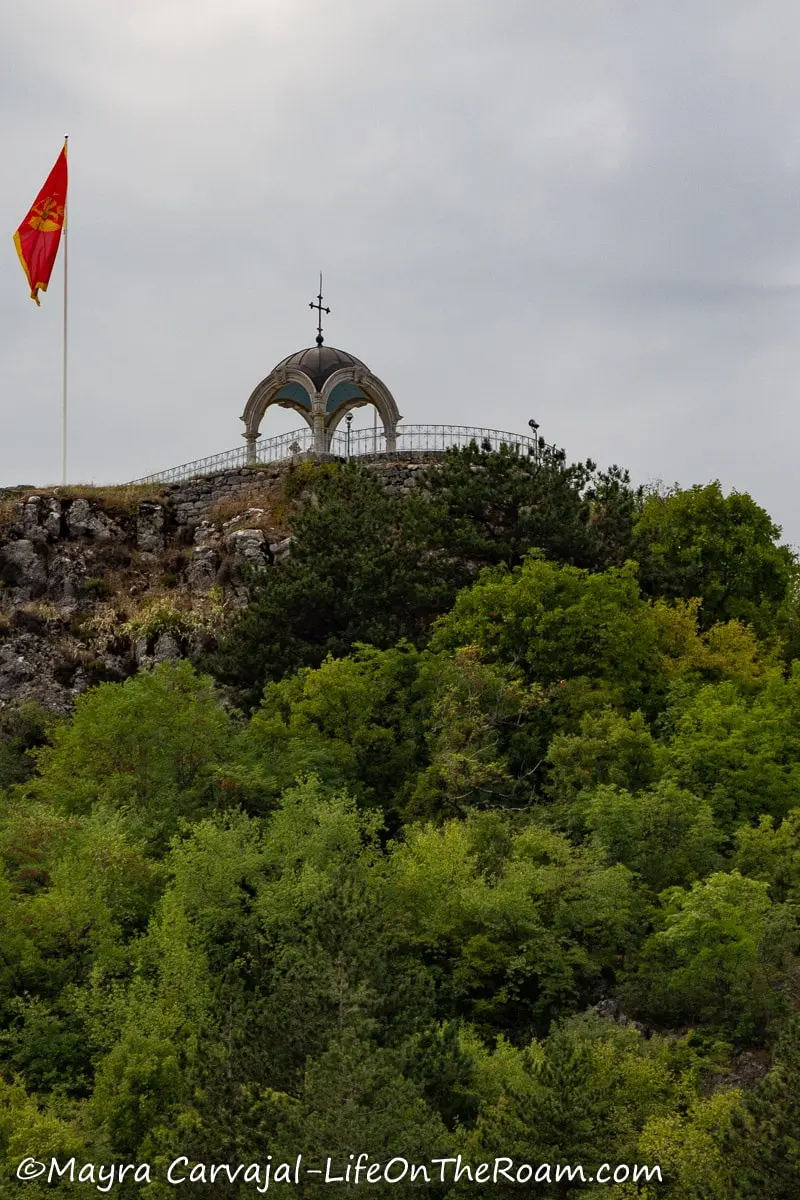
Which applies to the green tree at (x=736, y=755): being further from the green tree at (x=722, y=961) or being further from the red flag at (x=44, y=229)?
the red flag at (x=44, y=229)

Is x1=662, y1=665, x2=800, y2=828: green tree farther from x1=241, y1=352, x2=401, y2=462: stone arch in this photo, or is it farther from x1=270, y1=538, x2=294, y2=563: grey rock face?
x1=241, y1=352, x2=401, y2=462: stone arch

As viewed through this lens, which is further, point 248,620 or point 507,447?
point 507,447

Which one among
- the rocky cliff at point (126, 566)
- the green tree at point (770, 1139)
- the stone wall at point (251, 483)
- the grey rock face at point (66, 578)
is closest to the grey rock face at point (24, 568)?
the rocky cliff at point (126, 566)

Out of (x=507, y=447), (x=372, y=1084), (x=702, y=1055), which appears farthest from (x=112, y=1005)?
(x=507, y=447)

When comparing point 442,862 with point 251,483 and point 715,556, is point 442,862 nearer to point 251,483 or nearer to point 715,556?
point 715,556

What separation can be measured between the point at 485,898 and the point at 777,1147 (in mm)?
10421

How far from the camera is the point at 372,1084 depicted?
29.0 meters

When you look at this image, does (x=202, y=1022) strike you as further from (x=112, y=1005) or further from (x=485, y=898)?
(x=485, y=898)

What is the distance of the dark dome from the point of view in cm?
6150

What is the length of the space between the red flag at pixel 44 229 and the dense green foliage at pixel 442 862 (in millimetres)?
13367

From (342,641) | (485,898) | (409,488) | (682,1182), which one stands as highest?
(409,488)

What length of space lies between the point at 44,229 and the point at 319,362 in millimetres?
9720

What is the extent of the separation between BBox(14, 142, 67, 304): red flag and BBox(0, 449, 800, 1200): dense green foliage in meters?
13.4

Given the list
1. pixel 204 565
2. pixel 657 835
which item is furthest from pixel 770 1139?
pixel 204 565
